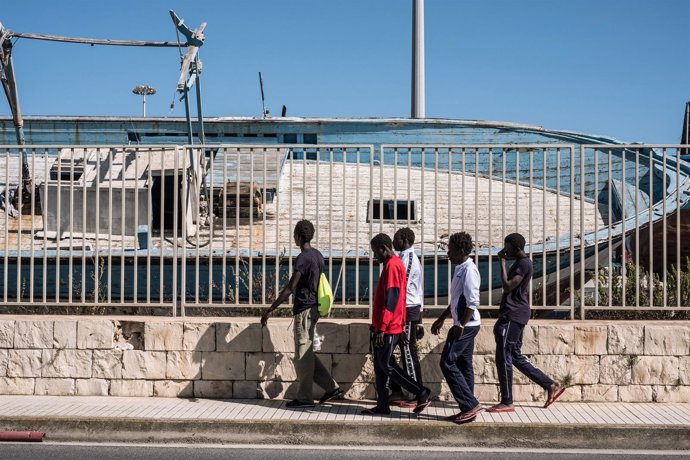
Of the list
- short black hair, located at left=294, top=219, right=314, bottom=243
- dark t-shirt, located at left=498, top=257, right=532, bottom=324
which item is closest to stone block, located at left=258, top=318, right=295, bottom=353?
short black hair, located at left=294, top=219, right=314, bottom=243

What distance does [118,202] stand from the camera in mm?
10852

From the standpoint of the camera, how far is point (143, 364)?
855 centimetres

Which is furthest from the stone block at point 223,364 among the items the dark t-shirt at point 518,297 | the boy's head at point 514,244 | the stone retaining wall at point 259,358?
the boy's head at point 514,244

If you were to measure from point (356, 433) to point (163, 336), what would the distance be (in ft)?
8.07

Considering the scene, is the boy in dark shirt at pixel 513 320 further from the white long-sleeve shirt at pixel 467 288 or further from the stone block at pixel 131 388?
the stone block at pixel 131 388

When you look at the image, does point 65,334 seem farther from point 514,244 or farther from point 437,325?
point 514,244

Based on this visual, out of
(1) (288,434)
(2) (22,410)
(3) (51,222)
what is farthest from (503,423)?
(3) (51,222)

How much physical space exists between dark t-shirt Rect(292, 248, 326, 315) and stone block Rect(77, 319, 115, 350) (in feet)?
6.82

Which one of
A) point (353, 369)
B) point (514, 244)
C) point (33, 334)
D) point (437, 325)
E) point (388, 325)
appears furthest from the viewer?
point (33, 334)

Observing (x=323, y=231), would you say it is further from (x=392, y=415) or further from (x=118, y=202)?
(x=392, y=415)

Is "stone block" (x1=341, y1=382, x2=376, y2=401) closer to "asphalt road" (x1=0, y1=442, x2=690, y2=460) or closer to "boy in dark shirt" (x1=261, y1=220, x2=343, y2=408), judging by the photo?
"boy in dark shirt" (x1=261, y1=220, x2=343, y2=408)

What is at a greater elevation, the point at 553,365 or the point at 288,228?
the point at 288,228

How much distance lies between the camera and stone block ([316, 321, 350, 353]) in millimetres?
8391

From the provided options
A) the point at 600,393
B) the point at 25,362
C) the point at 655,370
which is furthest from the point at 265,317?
the point at 655,370
